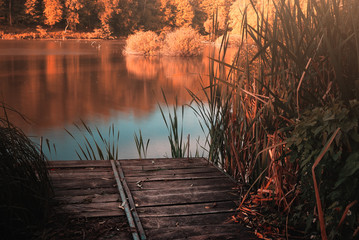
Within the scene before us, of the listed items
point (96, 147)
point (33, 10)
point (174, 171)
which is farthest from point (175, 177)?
point (33, 10)

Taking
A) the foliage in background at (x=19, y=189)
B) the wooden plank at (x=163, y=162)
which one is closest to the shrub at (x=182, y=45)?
the wooden plank at (x=163, y=162)

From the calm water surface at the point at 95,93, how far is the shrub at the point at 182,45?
433mm

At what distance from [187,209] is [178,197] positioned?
160 mm

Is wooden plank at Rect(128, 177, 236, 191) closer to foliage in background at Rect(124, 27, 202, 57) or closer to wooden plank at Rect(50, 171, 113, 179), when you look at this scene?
wooden plank at Rect(50, 171, 113, 179)

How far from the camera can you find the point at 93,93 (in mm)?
12578

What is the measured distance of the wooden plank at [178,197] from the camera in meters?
2.09

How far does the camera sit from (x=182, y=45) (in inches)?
778

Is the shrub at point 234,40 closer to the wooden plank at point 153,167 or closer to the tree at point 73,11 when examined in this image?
the wooden plank at point 153,167

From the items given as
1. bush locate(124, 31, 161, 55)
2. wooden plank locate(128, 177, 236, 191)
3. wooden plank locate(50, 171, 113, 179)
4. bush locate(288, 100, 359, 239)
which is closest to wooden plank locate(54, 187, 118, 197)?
wooden plank locate(128, 177, 236, 191)

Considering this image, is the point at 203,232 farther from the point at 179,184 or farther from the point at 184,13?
the point at 184,13

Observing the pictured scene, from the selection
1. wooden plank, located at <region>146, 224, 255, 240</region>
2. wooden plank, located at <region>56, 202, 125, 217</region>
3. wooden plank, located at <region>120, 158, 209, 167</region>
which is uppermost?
wooden plank, located at <region>56, 202, 125, 217</region>

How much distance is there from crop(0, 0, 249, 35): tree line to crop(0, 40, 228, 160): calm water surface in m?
17.9

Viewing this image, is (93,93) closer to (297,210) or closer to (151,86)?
(151,86)

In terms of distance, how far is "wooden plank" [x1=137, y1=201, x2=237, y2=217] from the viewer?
195 cm
